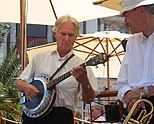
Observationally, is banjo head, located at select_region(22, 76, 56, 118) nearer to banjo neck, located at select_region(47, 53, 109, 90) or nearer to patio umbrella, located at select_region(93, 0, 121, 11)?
banjo neck, located at select_region(47, 53, 109, 90)

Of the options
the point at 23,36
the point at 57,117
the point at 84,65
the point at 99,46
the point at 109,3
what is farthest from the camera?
the point at 99,46

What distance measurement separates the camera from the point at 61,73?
269 cm

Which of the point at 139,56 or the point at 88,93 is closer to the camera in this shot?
the point at 139,56

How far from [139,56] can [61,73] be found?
79cm

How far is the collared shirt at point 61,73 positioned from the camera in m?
2.64

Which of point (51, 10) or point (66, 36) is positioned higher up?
point (51, 10)

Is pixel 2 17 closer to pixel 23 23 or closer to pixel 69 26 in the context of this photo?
pixel 23 23

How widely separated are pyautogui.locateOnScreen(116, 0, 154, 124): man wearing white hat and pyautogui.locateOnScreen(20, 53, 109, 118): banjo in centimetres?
57

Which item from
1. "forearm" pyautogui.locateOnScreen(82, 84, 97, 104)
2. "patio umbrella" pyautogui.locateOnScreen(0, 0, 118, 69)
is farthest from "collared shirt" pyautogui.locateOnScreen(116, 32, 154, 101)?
"patio umbrella" pyautogui.locateOnScreen(0, 0, 118, 69)

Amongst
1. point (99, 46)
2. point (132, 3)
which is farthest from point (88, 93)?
point (99, 46)

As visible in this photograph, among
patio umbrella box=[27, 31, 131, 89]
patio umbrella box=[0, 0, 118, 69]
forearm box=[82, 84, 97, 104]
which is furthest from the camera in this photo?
patio umbrella box=[27, 31, 131, 89]

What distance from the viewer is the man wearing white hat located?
191 cm

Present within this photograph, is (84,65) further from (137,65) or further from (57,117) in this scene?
(137,65)

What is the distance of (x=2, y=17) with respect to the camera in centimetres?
514
